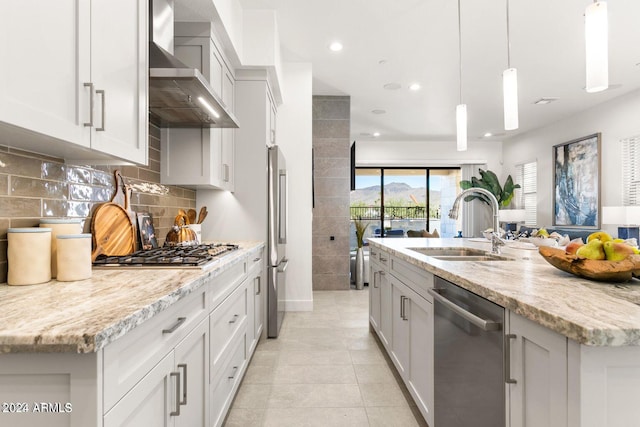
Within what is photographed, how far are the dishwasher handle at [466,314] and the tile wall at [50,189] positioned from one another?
5.31ft

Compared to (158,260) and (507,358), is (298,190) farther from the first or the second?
(507,358)

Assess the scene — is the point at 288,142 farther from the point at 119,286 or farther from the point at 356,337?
the point at 119,286

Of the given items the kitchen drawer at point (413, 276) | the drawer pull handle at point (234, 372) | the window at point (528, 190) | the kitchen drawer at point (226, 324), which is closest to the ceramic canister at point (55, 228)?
the kitchen drawer at point (226, 324)

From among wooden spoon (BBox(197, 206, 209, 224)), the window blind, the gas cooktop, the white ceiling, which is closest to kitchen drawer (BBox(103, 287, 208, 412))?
the gas cooktop

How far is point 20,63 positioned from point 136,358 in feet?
2.60

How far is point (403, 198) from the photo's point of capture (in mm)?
8633

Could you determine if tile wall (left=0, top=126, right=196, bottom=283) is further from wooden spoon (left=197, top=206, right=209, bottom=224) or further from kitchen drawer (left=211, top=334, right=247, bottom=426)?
kitchen drawer (left=211, top=334, right=247, bottom=426)

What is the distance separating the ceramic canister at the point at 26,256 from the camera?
1155 mm

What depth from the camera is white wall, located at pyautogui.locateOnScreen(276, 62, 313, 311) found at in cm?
412

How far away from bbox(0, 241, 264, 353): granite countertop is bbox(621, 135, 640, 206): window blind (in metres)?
6.26

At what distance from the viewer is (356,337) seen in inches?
127

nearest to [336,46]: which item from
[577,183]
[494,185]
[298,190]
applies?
[298,190]

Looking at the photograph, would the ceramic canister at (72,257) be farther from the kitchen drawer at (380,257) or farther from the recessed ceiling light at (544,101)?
the recessed ceiling light at (544,101)

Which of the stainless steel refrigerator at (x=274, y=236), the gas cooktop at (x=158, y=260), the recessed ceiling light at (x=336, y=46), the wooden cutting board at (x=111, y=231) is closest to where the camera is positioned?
the gas cooktop at (x=158, y=260)
